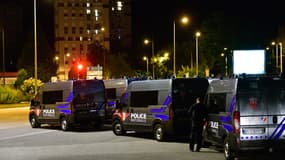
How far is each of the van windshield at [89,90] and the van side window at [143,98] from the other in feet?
13.8

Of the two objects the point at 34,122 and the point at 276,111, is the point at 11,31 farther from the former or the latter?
the point at 276,111

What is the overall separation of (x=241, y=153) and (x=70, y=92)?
1339cm

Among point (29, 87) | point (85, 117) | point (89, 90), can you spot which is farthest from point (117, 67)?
point (85, 117)

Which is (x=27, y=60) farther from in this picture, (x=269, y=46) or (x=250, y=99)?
(x=250, y=99)

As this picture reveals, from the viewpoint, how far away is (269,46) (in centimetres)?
11375

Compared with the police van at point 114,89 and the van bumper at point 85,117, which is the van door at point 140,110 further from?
the police van at point 114,89

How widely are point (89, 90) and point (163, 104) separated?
6877mm

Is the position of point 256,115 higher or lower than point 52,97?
lower

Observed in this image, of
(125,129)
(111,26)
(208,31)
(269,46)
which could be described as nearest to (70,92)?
(125,129)

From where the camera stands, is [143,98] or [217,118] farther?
[143,98]

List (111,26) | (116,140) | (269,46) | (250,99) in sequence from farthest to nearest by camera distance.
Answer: (111,26), (269,46), (116,140), (250,99)

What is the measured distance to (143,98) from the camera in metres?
21.9

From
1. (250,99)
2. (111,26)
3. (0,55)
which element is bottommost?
(250,99)

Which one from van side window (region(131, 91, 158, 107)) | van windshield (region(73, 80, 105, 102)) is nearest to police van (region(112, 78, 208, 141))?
van side window (region(131, 91, 158, 107))
